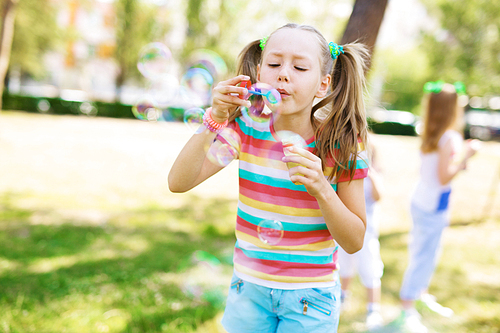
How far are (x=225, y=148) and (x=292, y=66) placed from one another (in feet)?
1.30

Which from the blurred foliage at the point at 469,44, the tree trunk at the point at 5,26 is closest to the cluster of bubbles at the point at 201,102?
the tree trunk at the point at 5,26

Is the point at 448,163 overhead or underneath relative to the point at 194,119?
underneath

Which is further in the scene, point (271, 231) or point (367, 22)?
point (367, 22)

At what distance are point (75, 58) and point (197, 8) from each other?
49.8ft

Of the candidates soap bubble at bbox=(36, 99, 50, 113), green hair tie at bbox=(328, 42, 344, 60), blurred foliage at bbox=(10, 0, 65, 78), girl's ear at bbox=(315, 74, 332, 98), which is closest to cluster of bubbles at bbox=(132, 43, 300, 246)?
girl's ear at bbox=(315, 74, 332, 98)

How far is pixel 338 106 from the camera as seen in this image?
1404mm

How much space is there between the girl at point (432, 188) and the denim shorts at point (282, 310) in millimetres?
1800

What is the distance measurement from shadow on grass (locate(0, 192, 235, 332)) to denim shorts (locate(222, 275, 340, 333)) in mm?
1321

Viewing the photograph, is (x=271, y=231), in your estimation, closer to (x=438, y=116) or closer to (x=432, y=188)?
(x=432, y=188)

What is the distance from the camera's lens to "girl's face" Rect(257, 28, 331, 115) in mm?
1229

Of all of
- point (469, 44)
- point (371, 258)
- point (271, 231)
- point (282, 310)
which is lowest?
point (371, 258)

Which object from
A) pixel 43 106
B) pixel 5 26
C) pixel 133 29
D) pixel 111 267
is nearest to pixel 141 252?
pixel 111 267

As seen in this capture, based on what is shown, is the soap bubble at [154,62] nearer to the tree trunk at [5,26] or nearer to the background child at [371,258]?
the background child at [371,258]

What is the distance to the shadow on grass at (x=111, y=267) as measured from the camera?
2668 mm
